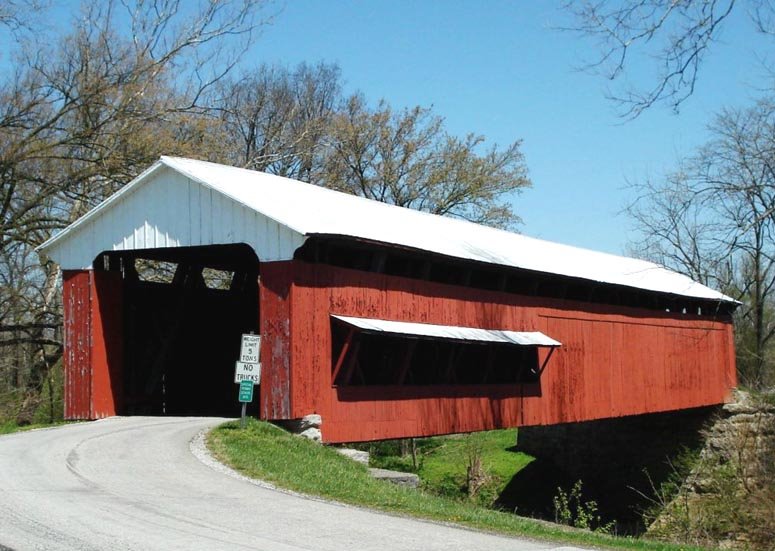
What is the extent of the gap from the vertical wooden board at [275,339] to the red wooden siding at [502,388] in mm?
44

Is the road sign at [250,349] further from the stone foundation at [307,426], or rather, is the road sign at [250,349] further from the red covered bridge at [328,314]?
the stone foundation at [307,426]

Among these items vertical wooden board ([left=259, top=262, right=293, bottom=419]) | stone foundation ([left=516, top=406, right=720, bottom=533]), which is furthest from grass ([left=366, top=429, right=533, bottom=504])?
vertical wooden board ([left=259, top=262, right=293, bottom=419])

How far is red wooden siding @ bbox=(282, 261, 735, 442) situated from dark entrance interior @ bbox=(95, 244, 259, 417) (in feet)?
10.9

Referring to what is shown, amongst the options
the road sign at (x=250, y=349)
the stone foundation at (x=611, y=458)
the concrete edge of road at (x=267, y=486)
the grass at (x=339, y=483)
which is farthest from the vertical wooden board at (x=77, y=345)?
the stone foundation at (x=611, y=458)

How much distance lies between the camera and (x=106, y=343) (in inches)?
718

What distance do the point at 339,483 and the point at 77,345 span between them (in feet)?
25.6

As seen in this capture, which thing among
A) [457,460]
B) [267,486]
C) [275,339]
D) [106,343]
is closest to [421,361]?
[275,339]

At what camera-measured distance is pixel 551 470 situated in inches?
1352

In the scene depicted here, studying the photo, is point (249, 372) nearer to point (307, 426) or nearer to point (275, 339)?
point (275, 339)

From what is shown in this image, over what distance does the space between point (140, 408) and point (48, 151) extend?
29.0ft

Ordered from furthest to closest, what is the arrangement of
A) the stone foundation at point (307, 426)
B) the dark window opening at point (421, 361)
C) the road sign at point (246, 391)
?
the dark window opening at point (421, 361) < the stone foundation at point (307, 426) < the road sign at point (246, 391)

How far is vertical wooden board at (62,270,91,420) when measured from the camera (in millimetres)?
17891

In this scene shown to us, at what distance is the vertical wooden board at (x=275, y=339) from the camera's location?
50.3 ft

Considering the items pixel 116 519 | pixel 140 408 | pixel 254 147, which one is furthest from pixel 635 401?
pixel 254 147
